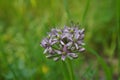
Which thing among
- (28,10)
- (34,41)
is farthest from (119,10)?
(28,10)

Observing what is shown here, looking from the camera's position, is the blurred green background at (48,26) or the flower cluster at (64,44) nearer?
the flower cluster at (64,44)

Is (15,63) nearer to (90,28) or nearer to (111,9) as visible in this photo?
(90,28)

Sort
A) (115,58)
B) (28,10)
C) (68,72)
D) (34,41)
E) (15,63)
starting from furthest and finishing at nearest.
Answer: (28,10), (115,58), (34,41), (15,63), (68,72)

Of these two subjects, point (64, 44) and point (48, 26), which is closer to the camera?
point (64, 44)

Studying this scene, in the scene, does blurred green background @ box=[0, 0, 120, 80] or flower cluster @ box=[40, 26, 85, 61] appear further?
blurred green background @ box=[0, 0, 120, 80]

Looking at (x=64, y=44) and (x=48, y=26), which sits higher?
(x=48, y=26)

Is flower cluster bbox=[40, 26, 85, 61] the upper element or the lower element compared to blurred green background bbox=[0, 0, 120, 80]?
lower

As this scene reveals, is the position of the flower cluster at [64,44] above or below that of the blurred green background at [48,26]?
below

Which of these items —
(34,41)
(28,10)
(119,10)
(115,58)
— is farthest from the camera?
(28,10)
